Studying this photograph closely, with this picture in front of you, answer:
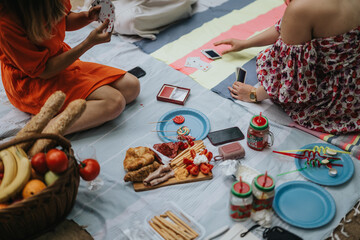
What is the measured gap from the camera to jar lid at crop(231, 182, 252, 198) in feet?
4.24

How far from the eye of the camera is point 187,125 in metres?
1.86

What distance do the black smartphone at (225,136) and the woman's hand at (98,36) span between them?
29.0 inches

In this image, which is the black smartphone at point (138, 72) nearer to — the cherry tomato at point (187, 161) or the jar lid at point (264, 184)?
the cherry tomato at point (187, 161)

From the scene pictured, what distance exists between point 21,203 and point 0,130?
2.84 ft

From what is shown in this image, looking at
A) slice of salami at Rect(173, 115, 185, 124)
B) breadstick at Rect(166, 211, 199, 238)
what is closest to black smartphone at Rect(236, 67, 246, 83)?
slice of salami at Rect(173, 115, 185, 124)

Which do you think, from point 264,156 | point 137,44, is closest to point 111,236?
point 264,156

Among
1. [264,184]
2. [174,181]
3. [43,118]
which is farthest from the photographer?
[174,181]

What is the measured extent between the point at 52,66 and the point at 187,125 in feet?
2.48

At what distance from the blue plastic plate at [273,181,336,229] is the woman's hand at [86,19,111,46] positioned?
1122 mm

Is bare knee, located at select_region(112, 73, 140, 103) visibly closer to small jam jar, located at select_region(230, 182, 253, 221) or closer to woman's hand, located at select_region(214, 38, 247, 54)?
woman's hand, located at select_region(214, 38, 247, 54)

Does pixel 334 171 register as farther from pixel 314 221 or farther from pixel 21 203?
pixel 21 203

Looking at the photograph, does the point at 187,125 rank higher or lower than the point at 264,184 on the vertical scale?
lower

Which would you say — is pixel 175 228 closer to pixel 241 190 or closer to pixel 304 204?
pixel 241 190

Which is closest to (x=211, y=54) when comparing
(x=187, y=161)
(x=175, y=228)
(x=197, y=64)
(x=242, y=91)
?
(x=197, y=64)
